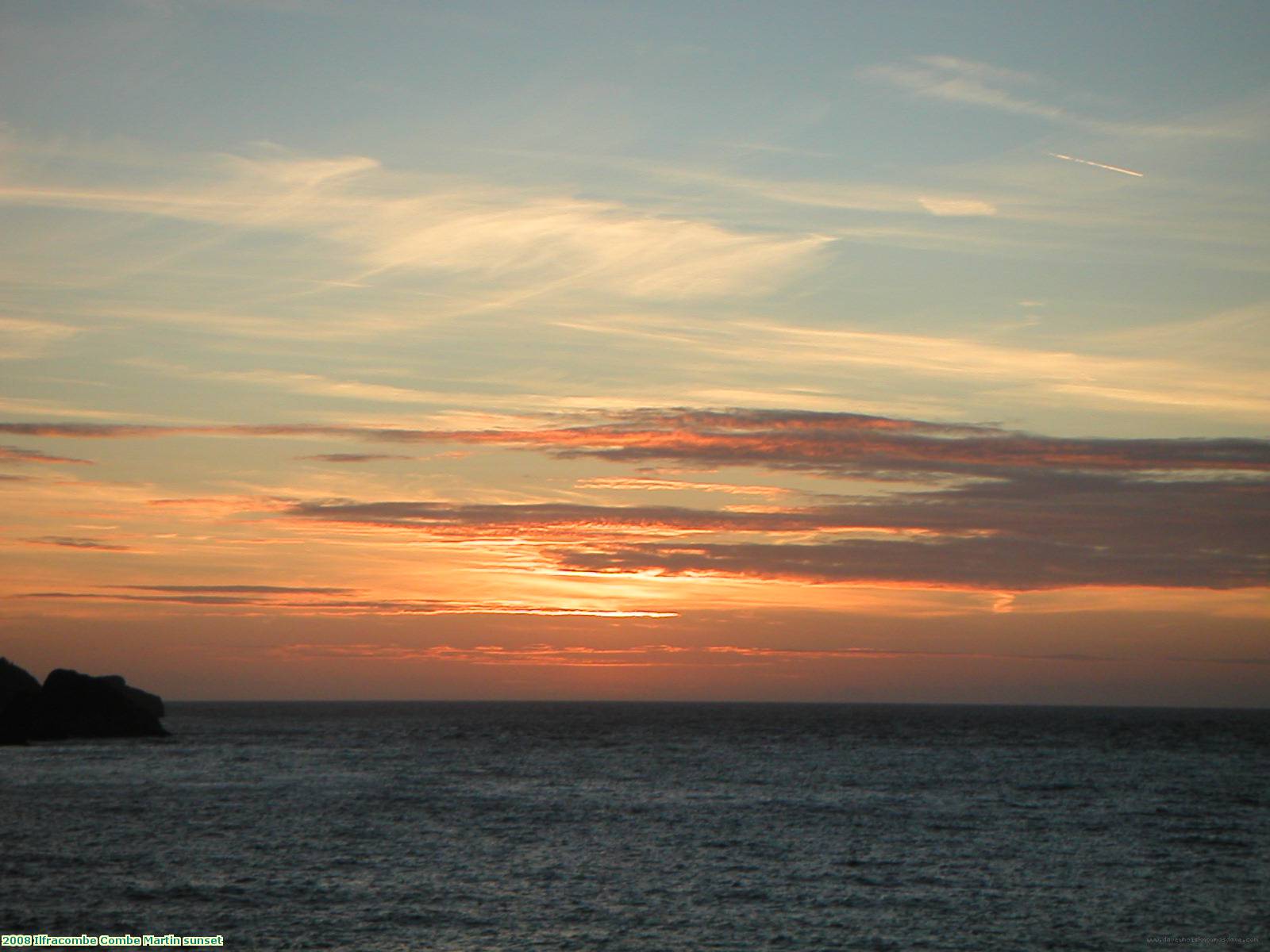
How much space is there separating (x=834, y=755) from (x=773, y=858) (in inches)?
2674

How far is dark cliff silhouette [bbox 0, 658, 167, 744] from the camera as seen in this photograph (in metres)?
114

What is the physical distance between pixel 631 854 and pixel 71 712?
87226 millimetres

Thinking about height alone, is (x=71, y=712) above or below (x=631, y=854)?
below

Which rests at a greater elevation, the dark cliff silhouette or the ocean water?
the ocean water

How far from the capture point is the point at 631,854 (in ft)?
163

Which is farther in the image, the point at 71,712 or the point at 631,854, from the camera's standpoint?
the point at 71,712

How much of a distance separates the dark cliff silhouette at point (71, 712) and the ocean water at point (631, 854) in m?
16.2

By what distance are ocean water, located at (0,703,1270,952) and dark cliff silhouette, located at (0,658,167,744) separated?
53.0 feet

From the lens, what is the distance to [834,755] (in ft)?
375

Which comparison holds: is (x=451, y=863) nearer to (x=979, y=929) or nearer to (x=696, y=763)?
(x=979, y=929)

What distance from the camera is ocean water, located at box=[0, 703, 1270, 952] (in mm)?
35750

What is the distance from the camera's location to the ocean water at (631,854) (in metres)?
35.8

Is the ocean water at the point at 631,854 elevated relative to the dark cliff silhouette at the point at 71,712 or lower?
elevated

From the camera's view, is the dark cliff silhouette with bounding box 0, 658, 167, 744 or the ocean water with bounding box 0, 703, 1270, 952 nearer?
the ocean water with bounding box 0, 703, 1270, 952
